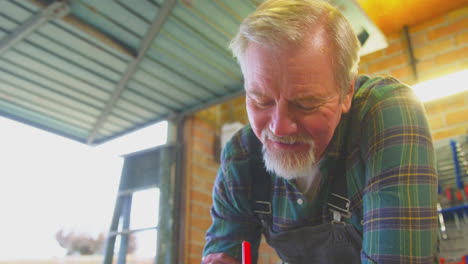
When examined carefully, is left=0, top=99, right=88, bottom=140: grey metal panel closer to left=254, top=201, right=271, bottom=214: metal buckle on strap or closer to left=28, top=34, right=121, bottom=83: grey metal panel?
left=28, top=34, right=121, bottom=83: grey metal panel

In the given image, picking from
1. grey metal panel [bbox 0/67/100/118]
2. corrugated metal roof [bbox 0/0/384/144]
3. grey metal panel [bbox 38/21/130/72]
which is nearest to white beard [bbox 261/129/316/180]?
corrugated metal roof [bbox 0/0/384/144]

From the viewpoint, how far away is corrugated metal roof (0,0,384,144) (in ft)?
7.29

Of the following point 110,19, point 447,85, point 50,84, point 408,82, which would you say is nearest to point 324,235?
point 447,85

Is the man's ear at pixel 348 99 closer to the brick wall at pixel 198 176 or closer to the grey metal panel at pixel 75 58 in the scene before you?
the grey metal panel at pixel 75 58

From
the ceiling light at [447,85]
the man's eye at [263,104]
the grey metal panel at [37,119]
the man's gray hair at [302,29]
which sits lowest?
the man's eye at [263,104]

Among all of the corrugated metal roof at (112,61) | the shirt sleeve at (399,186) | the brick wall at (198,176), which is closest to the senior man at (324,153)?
the shirt sleeve at (399,186)

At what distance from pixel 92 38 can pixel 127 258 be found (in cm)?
160

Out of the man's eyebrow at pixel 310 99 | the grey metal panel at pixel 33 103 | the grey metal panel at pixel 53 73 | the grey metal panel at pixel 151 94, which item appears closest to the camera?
the man's eyebrow at pixel 310 99

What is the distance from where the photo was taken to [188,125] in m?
3.33

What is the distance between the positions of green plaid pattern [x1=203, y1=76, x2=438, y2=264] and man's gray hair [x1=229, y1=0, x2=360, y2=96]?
115 mm

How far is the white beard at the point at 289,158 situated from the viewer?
3.29 ft

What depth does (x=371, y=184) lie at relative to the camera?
91 centimetres

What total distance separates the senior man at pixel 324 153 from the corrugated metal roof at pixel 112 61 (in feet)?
4.10

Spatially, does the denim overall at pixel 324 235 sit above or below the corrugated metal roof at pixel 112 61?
below
